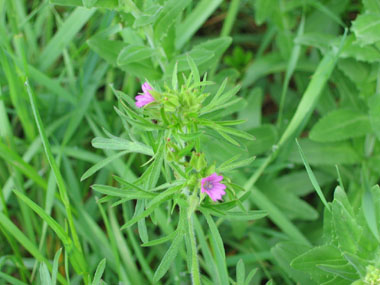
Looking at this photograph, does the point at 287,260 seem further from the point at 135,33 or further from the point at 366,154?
the point at 135,33

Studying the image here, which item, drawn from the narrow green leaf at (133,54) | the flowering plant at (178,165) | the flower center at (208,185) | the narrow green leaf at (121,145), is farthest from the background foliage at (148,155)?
the flower center at (208,185)

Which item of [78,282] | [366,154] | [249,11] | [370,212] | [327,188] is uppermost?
[249,11]

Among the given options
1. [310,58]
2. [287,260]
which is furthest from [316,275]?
[310,58]

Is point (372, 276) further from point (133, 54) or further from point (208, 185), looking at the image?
point (133, 54)

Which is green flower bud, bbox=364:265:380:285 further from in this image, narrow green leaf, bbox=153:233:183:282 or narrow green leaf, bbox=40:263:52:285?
narrow green leaf, bbox=40:263:52:285

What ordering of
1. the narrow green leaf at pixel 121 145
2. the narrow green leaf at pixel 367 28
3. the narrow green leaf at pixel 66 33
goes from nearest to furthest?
the narrow green leaf at pixel 121 145 → the narrow green leaf at pixel 367 28 → the narrow green leaf at pixel 66 33

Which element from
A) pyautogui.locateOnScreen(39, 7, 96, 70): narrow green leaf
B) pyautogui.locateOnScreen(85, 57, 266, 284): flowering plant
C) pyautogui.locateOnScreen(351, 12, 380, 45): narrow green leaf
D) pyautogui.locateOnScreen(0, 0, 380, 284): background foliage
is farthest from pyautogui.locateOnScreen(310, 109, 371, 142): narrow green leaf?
pyautogui.locateOnScreen(39, 7, 96, 70): narrow green leaf

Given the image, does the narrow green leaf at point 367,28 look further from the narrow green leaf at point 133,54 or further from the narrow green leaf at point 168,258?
the narrow green leaf at point 168,258
